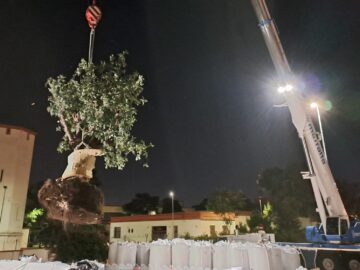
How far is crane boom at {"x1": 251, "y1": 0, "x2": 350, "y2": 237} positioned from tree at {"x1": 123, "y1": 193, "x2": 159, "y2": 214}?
5203 centimetres

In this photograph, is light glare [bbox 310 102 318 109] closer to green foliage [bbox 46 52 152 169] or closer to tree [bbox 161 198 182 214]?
green foliage [bbox 46 52 152 169]

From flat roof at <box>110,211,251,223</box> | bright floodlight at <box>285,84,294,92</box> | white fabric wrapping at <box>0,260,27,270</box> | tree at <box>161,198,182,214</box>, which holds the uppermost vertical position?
bright floodlight at <box>285,84,294,92</box>

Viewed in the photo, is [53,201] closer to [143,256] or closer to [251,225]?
[143,256]

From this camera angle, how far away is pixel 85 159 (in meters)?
7.70

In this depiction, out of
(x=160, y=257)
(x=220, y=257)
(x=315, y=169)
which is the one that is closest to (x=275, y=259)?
(x=220, y=257)

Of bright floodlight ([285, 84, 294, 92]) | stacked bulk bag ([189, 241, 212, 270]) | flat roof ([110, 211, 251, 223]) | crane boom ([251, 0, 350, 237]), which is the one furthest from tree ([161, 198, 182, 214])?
stacked bulk bag ([189, 241, 212, 270])

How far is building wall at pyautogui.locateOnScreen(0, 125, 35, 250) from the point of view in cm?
2639

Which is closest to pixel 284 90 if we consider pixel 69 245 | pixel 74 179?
pixel 74 179

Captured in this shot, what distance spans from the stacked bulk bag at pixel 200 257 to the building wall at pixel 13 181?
82.0ft

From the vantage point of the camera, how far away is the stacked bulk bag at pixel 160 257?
20.0ft

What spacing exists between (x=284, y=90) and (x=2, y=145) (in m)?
24.5

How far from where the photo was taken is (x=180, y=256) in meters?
6.08

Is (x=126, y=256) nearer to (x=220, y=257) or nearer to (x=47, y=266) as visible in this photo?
(x=47, y=266)

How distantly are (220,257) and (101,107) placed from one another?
4.14m
